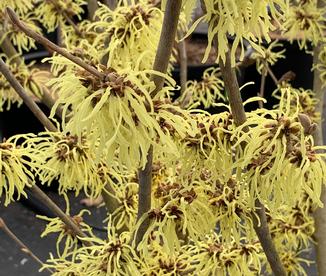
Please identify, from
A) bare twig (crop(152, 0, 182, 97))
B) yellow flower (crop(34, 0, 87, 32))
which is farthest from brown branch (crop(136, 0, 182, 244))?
yellow flower (crop(34, 0, 87, 32))

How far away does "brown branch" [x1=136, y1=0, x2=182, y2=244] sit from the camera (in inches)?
18.1

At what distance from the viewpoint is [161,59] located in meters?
0.50

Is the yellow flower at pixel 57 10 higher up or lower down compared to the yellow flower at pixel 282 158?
higher up

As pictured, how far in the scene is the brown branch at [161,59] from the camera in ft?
1.51

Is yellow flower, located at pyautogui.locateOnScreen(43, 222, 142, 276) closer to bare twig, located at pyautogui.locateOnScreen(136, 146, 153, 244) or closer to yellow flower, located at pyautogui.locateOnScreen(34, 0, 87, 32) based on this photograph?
bare twig, located at pyautogui.locateOnScreen(136, 146, 153, 244)

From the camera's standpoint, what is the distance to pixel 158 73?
47 cm

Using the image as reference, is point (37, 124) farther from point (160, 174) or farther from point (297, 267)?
point (160, 174)

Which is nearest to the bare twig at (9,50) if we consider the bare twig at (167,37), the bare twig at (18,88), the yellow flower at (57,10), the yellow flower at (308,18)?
the yellow flower at (57,10)

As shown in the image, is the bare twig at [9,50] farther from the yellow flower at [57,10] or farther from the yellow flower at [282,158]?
the yellow flower at [282,158]

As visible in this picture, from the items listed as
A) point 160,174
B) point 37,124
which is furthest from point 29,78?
point 37,124

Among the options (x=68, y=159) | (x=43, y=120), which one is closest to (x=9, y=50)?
(x=43, y=120)

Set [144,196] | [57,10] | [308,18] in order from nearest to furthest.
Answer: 1. [144,196]
2. [308,18]
3. [57,10]

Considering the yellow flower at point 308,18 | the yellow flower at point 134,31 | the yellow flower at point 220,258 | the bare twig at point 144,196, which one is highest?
the yellow flower at point 134,31

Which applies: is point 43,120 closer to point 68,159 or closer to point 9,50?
point 68,159
